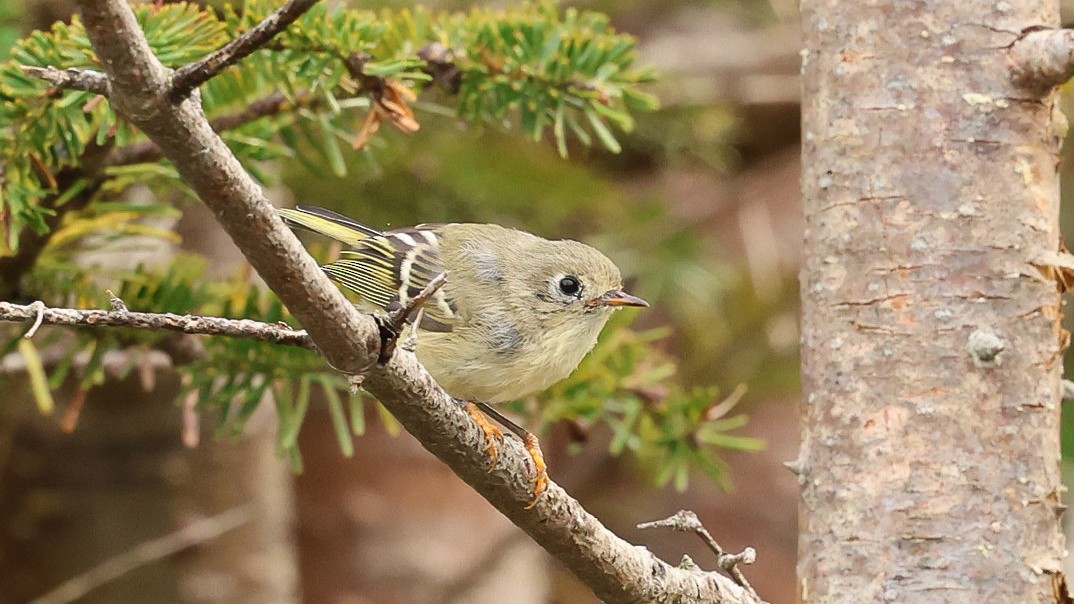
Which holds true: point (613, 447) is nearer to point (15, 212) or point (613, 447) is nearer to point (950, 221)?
point (950, 221)

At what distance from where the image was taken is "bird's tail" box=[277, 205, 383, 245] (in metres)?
1.76

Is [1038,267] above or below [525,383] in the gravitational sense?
above

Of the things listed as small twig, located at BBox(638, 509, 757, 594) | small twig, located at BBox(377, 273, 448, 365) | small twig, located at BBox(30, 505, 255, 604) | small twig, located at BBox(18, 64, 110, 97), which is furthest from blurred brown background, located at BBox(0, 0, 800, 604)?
small twig, located at BBox(18, 64, 110, 97)

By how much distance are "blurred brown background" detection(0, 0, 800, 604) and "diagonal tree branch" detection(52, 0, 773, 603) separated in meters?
0.54

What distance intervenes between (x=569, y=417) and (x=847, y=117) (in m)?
0.66

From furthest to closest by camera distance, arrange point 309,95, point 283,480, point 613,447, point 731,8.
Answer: point 731,8 → point 283,480 → point 613,447 → point 309,95

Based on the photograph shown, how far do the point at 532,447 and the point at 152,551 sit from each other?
763 mm

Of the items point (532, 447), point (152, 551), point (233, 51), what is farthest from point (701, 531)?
point (152, 551)

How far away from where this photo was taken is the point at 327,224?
182cm

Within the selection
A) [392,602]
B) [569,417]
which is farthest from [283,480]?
[569,417]

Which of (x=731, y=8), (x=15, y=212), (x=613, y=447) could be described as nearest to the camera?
(x=15, y=212)

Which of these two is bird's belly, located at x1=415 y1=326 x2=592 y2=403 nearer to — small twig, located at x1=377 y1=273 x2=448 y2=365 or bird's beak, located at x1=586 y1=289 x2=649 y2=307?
bird's beak, located at x1=586 y1=289 x2=649 y2=307

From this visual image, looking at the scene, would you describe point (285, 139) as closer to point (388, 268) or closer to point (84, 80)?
point (388, 268)

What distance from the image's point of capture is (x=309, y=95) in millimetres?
1690
